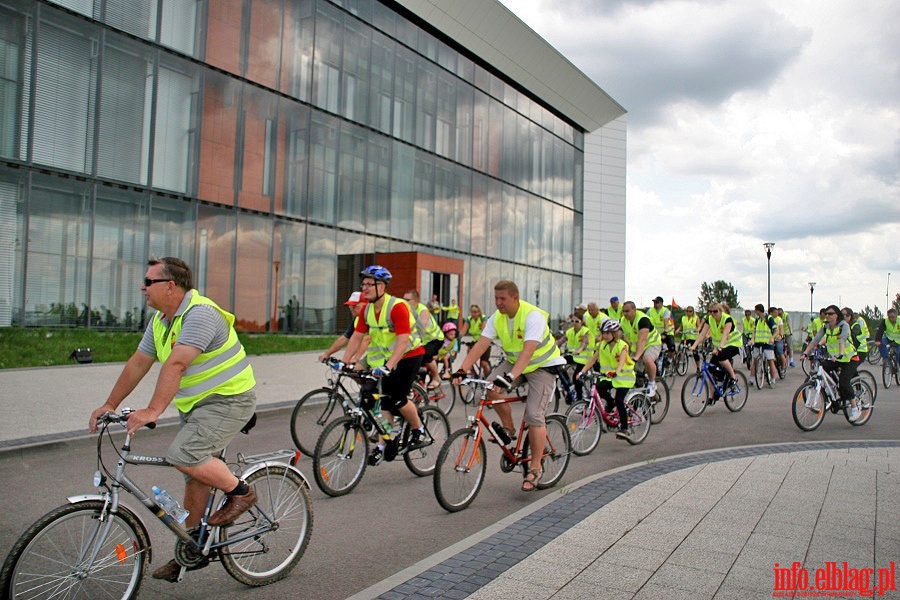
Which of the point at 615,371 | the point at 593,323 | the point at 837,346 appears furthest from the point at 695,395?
the point at 615,371

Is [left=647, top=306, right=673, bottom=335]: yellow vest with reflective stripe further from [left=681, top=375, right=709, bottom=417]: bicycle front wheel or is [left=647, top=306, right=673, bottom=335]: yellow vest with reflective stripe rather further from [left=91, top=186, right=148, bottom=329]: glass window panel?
[left=91, top=186, right=148, bottom=329]: glass window panel

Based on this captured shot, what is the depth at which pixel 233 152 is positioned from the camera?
24.9m

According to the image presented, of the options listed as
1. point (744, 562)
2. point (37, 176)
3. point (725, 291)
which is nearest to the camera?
point (744, 562)

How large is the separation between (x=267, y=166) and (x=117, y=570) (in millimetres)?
23851

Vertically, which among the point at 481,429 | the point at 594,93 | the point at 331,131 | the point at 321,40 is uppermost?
the point at 594,93

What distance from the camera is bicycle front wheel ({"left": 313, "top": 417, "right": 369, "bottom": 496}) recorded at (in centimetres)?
646

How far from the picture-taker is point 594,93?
50.1 metres

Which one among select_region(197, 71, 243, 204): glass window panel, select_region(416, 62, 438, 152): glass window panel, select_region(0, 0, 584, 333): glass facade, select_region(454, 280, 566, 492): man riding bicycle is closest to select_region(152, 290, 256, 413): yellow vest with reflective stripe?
select_region(454, 280, 566, 492): man riding bicycle

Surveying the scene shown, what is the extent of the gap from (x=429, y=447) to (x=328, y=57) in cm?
2406

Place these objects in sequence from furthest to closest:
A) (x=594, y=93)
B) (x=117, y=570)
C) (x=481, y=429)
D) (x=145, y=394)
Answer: (x=594, y=93) < (x=145, y=394) < (x=481, y=429) < (x=117, y=570)

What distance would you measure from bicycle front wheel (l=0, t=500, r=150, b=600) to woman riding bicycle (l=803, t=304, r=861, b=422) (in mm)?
10373

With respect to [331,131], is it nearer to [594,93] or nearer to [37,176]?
[37,176]

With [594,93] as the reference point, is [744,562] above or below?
below

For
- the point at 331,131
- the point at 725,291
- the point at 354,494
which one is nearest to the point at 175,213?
the point at 331,131
